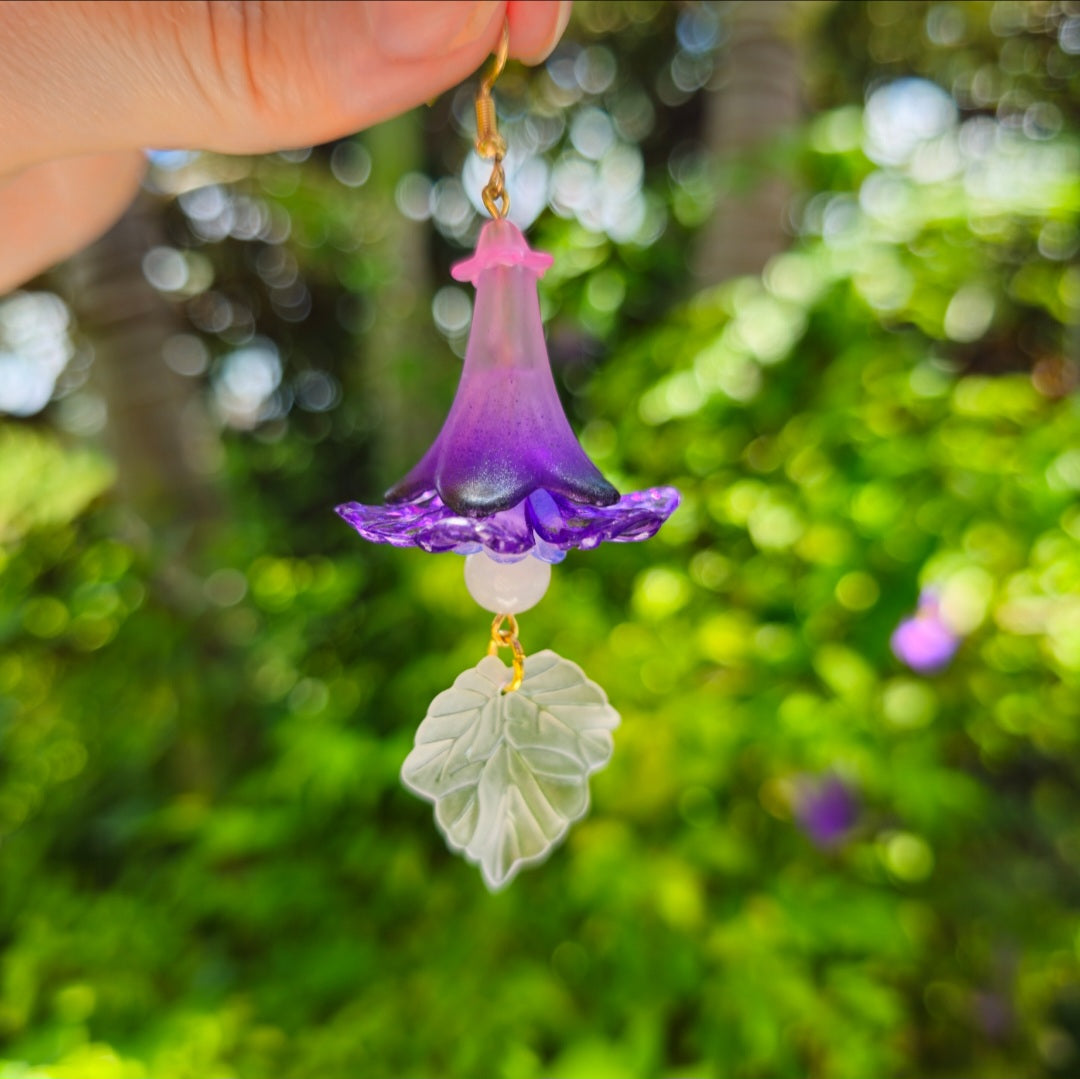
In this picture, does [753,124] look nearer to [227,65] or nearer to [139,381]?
[139,381]

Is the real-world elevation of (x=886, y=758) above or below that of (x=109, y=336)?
below

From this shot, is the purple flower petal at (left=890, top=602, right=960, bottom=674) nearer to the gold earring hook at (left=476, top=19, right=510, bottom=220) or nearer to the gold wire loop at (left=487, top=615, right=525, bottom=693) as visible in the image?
the gold wire loop at (left=487, top=615, right=525, bottom=693)

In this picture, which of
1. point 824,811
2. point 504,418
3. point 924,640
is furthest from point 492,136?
point 824,811

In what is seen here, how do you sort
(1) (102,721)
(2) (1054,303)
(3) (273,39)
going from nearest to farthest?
(3) (273,39)
(2) (1054,303)
(1) (102,721)

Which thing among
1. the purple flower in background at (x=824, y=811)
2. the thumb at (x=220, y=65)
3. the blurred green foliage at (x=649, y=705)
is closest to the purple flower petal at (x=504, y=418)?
the thumb at (x=220, y=65)

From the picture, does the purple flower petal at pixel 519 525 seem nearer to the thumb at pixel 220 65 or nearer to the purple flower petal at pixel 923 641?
the thumb at pixel 220 65

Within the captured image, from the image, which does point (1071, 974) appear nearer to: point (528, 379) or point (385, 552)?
point (385, 552)

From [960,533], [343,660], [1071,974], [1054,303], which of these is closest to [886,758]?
[960,533]
